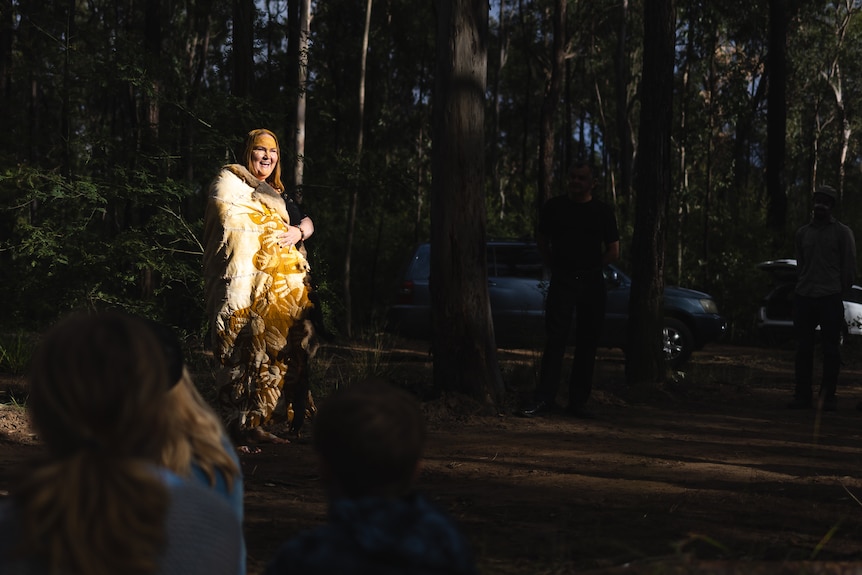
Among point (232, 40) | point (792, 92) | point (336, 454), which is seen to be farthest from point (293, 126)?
point (792, 92)

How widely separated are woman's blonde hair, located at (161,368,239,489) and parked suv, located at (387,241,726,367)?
12307mm

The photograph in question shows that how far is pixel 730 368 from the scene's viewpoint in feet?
47.4

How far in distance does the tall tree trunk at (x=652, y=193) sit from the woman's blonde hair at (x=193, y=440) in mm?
8875

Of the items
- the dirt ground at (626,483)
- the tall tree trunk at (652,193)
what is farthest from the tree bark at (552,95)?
the dirt ground at (626,483)

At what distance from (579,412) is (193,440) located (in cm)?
713

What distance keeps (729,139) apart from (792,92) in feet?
14.5

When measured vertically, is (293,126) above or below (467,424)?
above

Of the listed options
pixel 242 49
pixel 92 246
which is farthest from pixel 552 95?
pixel 92 246

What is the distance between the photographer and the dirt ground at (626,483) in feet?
14.3

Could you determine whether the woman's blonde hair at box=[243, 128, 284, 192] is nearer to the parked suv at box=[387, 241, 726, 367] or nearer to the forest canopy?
the forest canopy

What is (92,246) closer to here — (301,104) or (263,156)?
(263,156)

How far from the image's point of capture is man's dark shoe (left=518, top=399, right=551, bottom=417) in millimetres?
8953

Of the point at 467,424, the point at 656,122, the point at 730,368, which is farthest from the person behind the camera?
the point at 730,368

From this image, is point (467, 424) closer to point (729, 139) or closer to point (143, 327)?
point (143, 327)
